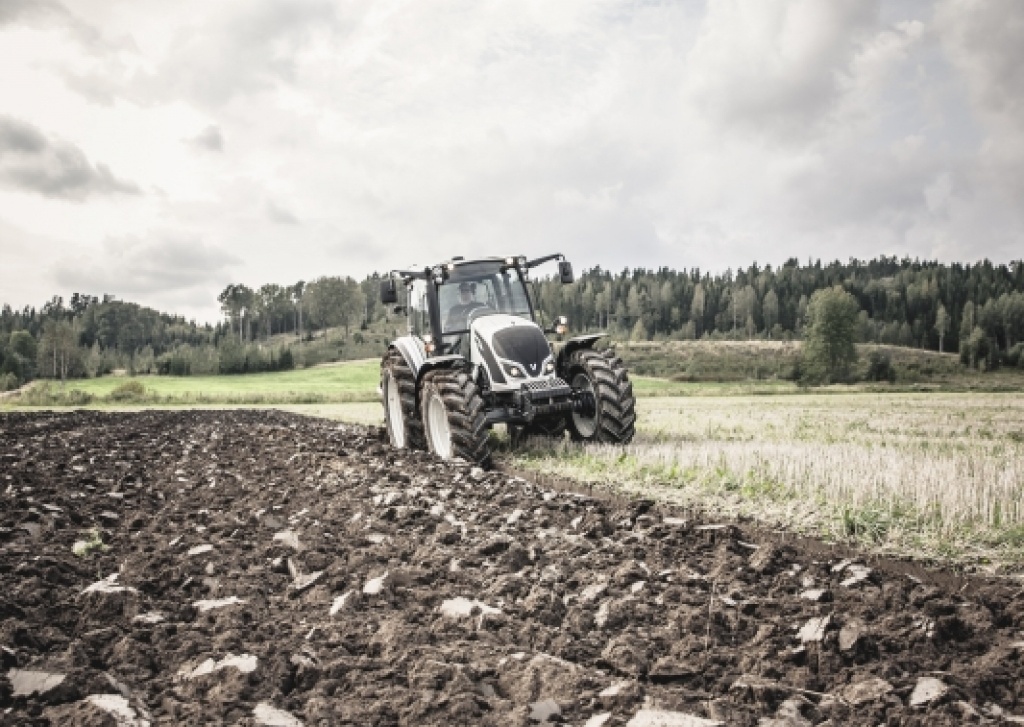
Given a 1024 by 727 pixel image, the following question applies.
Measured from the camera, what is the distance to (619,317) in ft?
471

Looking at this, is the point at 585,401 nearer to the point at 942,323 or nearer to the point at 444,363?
the point at 444,363

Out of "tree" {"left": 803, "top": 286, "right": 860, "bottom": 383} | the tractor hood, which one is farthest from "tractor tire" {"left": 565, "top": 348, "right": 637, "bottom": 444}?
"tree" {"left": 803, "top": 286, "right": 860, "bottom": 383}

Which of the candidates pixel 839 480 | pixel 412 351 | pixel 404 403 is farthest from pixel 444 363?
pixel 839 480

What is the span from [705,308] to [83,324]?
420 ft

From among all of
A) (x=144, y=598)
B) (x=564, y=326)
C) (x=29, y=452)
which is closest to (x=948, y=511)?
(x=144, y=598)

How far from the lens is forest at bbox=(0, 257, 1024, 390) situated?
98.8 m

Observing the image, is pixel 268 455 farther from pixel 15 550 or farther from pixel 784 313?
pixel 784 313

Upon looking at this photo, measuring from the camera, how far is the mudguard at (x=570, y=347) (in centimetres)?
1222

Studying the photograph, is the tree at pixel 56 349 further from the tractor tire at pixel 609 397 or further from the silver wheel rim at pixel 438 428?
the tractor tire at pixel 609 397

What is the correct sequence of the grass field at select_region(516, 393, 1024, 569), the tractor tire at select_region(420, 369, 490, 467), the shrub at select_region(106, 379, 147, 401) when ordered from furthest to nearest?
the shrub at select_region(106, 379, 147, 401) → the tractor tire at select_region(420, 369, 490, 467) → the grass field at select_region(516, 393, 1024, 569)

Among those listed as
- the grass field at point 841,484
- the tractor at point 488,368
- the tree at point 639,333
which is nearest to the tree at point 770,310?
the tree at point 639,333

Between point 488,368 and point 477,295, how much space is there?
67.6 inches

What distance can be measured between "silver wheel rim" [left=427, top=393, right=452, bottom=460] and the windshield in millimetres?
1332

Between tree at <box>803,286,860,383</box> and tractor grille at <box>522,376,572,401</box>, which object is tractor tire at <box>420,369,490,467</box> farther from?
tree at <box>803,286,860,383</box>
